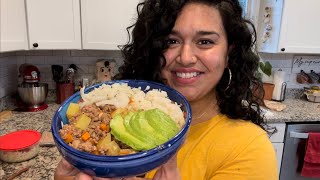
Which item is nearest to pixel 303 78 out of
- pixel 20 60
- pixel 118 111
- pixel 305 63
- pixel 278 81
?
pixel 305 63

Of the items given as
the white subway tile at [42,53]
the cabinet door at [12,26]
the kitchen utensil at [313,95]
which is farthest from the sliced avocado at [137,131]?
the kitchen utensil at [313,95]

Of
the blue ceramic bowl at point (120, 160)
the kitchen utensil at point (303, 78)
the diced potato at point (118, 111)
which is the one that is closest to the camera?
the blue ceramic bowl at point (120, 160)

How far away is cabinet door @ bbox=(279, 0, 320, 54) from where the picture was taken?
2407mm

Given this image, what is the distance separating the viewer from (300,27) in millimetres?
2459

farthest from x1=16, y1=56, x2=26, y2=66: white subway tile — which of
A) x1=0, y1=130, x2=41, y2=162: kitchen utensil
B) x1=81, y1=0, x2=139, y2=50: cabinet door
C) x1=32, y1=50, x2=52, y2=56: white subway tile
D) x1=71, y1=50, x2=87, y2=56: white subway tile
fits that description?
x1=0, y1=130, x2=41, y2=162: kitchen utensil

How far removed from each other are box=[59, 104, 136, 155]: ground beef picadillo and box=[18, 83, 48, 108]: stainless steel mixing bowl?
1866 millimetres

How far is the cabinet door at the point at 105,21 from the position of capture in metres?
2.16

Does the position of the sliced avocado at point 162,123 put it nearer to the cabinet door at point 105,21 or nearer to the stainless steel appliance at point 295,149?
the cabinet door at point 105,21

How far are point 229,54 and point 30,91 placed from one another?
6.27 ft

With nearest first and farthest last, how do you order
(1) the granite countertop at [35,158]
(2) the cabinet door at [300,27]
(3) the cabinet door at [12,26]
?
1. (1) the granite countertop at [35,158]
2. (3) the cabinet door at [12,26]
3. (2) the cabinet door at [300,27]

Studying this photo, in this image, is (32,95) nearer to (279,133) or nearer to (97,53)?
(97,53)

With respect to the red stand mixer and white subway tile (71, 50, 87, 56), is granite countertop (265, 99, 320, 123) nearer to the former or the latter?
white subway tile (71, 50, 87, 56)

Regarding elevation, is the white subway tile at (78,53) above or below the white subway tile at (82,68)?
above

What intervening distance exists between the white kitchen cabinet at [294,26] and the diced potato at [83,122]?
237cm
